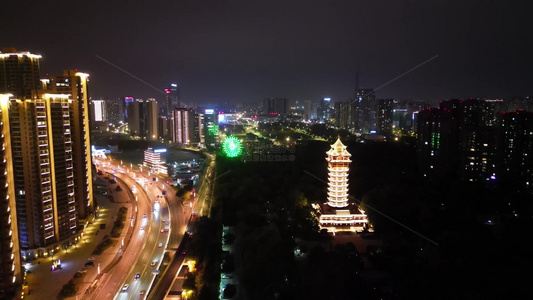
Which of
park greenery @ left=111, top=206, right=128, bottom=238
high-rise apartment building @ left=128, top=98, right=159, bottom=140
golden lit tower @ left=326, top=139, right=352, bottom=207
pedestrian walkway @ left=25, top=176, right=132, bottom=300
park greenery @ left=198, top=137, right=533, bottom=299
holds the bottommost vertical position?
pedestrian walkway @ left=25, top=176, right=132, bottom=300

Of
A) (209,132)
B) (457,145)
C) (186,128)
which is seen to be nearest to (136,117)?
(186,128)

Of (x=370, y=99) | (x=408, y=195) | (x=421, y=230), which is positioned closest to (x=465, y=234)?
(x=421, y=230)

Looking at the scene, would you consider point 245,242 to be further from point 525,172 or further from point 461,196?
point 525,172

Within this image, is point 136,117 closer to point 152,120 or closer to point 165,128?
point 152,120

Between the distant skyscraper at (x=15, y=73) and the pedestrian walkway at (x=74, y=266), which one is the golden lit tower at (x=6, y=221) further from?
the distant skyscraper at (x=15, y=73)

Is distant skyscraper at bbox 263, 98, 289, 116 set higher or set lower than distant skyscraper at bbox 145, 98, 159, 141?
higher

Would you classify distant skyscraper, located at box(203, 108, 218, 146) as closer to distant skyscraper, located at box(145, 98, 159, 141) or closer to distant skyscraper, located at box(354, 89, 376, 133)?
distant skyscraper, located at box(145, 98, 159, 141)

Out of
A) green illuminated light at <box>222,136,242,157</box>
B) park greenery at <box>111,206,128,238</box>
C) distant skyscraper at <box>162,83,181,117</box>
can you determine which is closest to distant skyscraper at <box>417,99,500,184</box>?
green illuminated light at <box>222,136,242,157</box>
